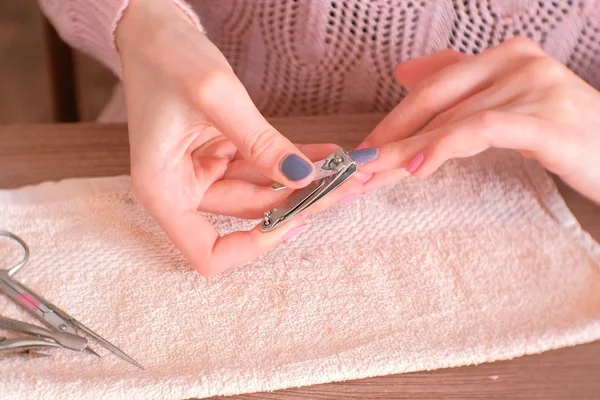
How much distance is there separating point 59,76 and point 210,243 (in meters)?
0.46

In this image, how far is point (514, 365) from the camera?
0.45 meters

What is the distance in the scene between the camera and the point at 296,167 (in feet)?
1.40

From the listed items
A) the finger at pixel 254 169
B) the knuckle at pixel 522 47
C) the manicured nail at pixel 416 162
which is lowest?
the finger at pixel 254 169

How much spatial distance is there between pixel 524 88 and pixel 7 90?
0.86 m

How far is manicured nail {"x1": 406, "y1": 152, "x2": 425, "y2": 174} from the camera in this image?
19.5 inches

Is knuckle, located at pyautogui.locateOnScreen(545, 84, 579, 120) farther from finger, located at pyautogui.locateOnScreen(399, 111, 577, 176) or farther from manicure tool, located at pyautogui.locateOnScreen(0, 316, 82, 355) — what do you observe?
manicure tool, located at pyautogui.locateOnScreen(0, 316, 82, 355)

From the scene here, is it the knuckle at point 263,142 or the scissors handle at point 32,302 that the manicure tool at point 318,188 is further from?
the scissors handle at point 32,302

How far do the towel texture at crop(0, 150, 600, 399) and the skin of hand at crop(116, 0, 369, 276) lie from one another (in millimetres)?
28

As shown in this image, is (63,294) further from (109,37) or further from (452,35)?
(452,35)

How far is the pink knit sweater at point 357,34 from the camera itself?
63cm

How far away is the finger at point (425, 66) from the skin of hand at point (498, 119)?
0.13 ft

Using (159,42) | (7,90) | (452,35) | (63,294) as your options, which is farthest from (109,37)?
(7,90)

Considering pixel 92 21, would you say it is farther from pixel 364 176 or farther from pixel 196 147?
pixel 364 176

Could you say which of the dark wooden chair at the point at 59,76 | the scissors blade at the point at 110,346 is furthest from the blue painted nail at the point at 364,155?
the dark wooden chair at the point at 59,76
